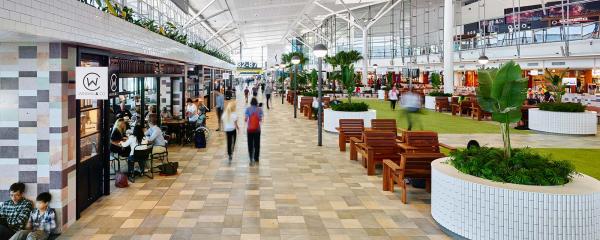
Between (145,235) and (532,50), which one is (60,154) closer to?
(145,235)

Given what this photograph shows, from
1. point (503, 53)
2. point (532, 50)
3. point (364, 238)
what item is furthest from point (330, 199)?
point (503, 53)

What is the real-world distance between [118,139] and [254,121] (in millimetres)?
3132

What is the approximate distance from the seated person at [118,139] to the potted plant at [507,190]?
666 cm

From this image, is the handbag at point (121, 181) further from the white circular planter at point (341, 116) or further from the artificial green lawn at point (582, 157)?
the artificial green lawn at point (582, 157)

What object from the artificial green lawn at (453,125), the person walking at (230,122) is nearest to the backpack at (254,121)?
the person walking at (230,122)

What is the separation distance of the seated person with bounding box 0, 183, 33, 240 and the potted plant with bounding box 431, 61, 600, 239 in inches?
214

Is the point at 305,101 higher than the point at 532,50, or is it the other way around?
the point at 532,50

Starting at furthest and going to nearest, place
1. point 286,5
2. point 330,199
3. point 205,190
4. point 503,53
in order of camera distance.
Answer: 1. point 286,5
2. point 503,53
3. point 205,190
4. point 330,199

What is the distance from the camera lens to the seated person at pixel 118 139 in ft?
33.4

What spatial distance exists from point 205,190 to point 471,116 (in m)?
19.0

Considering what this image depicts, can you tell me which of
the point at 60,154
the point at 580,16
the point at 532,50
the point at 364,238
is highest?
the point at 580,16

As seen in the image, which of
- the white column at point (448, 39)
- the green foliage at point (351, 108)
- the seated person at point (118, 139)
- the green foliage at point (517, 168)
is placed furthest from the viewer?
the white column at point (448, 39)

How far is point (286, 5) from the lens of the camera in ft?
104

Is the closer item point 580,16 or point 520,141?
point 520,141
